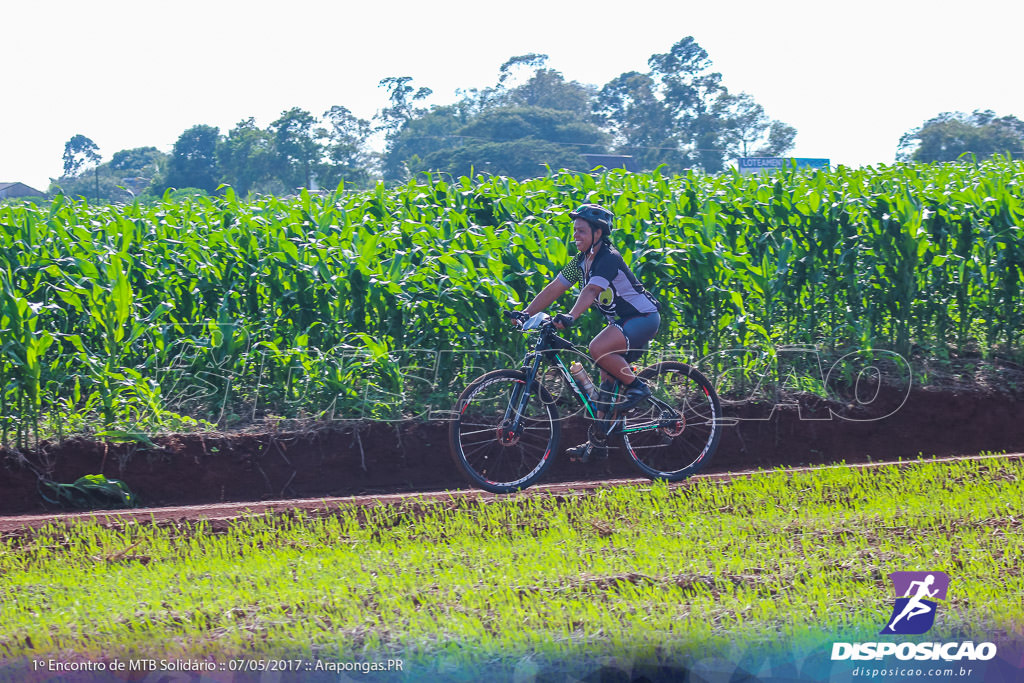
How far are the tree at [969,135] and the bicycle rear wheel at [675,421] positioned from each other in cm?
4423

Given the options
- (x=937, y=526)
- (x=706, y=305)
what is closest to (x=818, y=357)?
(x=706, y=305)

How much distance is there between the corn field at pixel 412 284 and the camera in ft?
24.8

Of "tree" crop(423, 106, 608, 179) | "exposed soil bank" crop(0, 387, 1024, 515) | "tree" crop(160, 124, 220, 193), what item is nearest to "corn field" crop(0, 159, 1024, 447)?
"exposed soil bank" crop(0, 387, 1024, 515)

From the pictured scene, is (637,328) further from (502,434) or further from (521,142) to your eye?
(521,142)

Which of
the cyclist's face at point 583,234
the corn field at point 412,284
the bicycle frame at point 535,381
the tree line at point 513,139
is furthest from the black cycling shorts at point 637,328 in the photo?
the tree line at point 513,139

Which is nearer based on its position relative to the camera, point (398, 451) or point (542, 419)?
point (542, 419)

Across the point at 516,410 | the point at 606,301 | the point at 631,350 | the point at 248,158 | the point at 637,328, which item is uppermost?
the point at 248,158

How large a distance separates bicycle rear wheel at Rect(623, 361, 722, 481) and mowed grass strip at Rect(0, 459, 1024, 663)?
611 millimetres

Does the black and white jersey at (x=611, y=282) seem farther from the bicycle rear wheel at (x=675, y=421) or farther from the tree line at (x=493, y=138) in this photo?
the tree line at (x=493, y=138)

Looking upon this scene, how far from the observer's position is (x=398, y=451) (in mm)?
7750

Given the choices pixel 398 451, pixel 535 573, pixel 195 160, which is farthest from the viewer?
pixel 195 160

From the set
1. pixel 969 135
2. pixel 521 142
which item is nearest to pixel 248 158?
pixel 521 142

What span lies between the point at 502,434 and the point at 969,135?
54.0m

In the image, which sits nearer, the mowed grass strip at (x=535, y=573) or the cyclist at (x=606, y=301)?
the mowed grass strip at (x=535, y=573)
